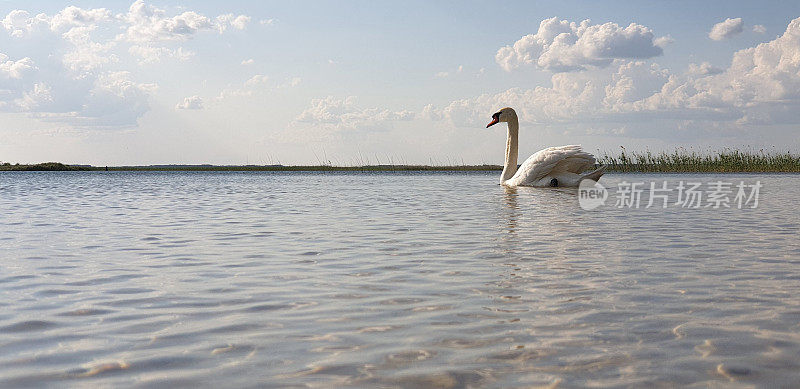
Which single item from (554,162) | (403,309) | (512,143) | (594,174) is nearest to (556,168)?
(554,162)

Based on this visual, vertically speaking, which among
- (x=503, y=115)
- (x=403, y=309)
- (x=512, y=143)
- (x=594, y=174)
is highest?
(x=503, y=115)

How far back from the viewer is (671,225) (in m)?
10.0

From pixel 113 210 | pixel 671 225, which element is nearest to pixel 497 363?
pixel 671 225

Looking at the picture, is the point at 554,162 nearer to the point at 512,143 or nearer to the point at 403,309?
the point at 512,143

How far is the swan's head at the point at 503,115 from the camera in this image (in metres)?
25.1

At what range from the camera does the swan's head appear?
82.3ft

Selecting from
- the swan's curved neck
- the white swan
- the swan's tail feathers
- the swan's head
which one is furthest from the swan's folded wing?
the swan's head

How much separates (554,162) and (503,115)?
5.79 metres

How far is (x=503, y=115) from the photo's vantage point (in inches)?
989

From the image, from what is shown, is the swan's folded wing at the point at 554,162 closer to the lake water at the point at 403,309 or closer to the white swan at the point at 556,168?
the white swan at the point at 556,168

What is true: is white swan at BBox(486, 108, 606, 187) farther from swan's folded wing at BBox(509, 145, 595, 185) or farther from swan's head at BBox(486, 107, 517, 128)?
swan's head at BBox(486, 107, 517, 128)

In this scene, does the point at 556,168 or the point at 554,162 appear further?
the point at 556,168

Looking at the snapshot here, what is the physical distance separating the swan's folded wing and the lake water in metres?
10.6

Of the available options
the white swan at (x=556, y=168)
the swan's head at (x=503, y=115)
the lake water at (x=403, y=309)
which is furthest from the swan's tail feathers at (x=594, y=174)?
the lake water at (x=403, y=309)
